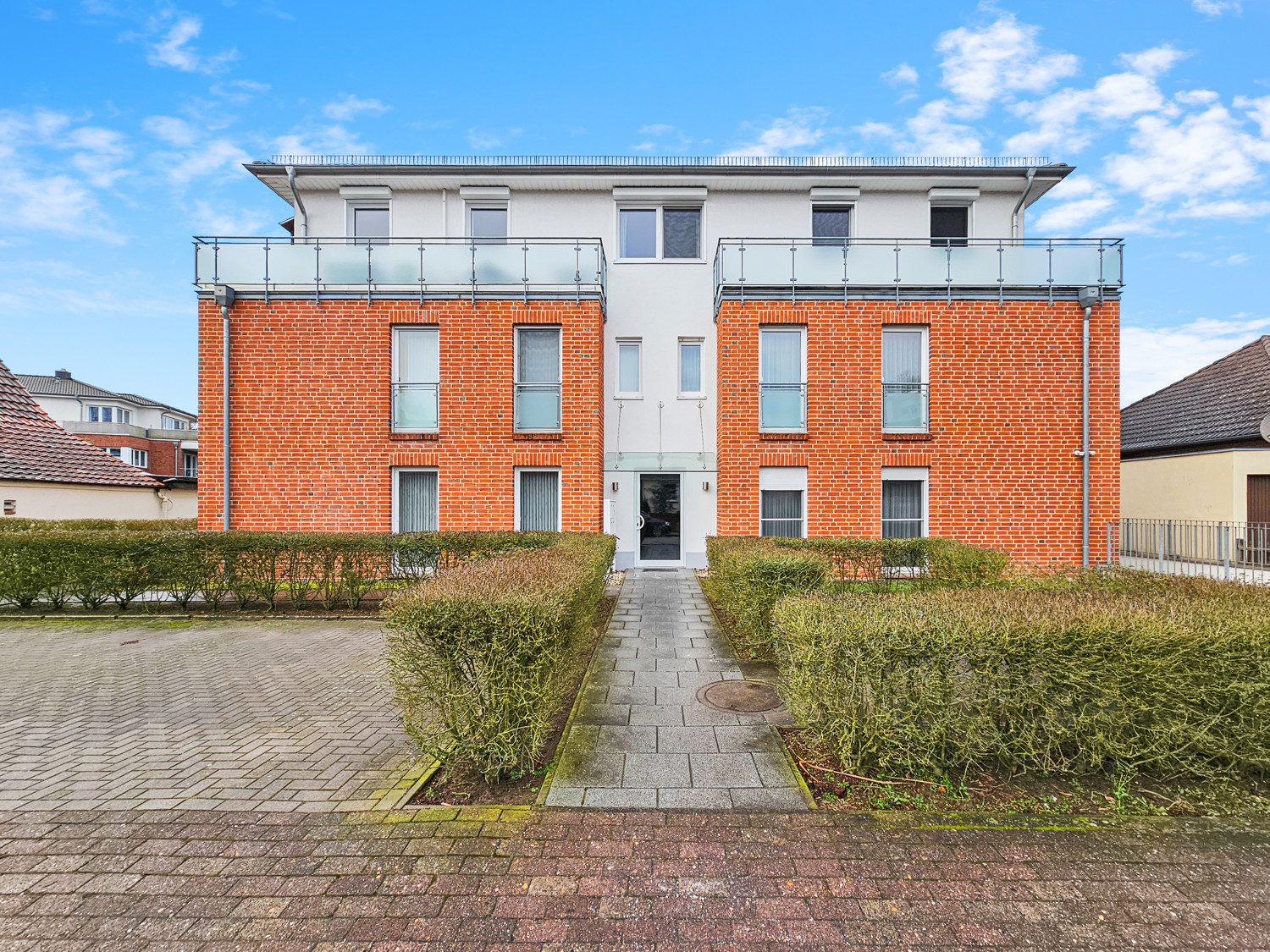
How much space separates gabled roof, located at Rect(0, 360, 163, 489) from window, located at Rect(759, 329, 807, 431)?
1524 centimetres

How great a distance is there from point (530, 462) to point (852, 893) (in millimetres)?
9899

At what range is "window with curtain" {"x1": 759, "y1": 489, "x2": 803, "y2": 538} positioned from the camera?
1170cm

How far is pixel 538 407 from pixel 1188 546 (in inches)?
549

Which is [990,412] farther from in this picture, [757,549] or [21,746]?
[21,746]

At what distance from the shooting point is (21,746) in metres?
4.00

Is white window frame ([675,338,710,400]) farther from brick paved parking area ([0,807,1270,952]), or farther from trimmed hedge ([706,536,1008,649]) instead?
brick paved parking area ([0,807,1270,952])

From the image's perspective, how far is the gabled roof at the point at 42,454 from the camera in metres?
11.8

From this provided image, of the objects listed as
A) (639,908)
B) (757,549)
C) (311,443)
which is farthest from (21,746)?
(311,443)

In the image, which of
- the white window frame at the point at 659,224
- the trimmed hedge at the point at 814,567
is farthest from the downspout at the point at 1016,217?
the trimmed hedge at the point at 814,567

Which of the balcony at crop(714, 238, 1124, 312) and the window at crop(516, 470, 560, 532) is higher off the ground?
the balcony at crop(714, 238, 1124, 312)

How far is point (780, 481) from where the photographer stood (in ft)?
38.4

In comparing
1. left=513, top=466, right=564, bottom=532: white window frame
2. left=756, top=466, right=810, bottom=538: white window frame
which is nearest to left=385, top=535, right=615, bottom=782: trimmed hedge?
left=513, top=466, right=564, bottom=532: white window frame

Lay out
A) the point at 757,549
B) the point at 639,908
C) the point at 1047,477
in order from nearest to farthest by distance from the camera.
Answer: the point at 639,908, the point at 757,549, the point at 1047,477

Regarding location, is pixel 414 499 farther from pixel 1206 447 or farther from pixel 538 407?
pixel 1206 447
